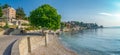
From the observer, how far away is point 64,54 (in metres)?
36.9

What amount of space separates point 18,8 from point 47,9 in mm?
93652

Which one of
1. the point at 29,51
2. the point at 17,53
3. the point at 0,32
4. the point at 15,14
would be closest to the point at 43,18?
the point at 0,32

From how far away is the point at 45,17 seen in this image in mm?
64375

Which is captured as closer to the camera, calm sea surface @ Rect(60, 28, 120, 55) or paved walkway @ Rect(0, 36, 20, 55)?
paved walkway @ Rect(0, 36, 20, 55)

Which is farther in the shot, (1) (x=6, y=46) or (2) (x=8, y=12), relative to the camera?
(2) (x=8, y=12)

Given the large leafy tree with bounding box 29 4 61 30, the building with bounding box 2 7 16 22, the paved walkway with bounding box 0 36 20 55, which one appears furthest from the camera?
the building with bounding box 2 7 16 22

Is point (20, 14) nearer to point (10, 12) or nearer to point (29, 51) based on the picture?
point (10, 12)

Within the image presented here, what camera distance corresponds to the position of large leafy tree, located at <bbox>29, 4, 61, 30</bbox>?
64.2 m

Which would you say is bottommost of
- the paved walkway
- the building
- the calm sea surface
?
the calm sea surface

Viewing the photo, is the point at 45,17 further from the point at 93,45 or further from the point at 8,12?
the point at 8,12

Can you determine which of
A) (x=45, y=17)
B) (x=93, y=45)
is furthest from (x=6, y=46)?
(x=93, y=45)

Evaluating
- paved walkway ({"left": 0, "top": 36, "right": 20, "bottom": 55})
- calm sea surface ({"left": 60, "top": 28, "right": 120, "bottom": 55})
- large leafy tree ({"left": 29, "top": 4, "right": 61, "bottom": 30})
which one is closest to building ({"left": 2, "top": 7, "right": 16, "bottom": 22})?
calm sea surface ({"left": 60, "top": 28, "right": 120, "bottom": 55})

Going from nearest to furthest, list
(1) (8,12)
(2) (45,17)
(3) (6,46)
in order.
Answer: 1. (3) (6,46)
2. (2) (45,17)
3. (1) (8,12)

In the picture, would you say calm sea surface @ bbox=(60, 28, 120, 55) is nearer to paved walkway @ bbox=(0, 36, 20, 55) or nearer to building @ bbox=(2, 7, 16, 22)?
paved walkway @ bbox=(0, 36, 20, 55)
